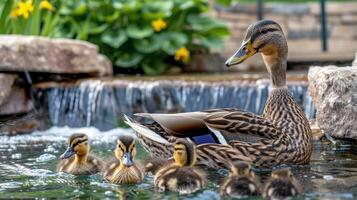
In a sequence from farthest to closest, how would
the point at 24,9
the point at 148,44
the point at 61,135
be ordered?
the point at 148,44, the point at 24,9, the point at 61,135

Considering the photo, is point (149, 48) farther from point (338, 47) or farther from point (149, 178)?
point (149, 178)

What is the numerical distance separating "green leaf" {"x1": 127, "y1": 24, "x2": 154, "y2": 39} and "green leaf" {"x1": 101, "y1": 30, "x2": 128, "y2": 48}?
12 centimetres

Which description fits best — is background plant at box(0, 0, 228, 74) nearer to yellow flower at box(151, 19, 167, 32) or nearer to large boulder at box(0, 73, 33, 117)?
yellow flower at box(151, 19, 167, 32)

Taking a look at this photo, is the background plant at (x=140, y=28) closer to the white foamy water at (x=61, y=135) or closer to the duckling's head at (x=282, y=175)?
the white foamy water at (x=61, y=135)

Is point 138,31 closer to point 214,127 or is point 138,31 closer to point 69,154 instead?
point 69,154

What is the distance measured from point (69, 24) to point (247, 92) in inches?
167

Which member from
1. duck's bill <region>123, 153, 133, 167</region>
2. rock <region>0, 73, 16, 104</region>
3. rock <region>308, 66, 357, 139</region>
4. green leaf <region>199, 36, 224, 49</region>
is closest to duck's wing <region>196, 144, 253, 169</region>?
duck's bill <region>123, 153, 133, 167</region>

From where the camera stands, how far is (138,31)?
1436 cm

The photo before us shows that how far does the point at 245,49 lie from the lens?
8133 mm

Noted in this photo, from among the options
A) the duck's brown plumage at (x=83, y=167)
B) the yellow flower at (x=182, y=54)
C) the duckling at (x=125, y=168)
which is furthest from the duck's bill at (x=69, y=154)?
the yellow flower at (x=182, y=54)

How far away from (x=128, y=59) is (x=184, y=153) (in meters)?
7.59

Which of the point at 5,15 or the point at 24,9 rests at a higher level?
the point at 24,9

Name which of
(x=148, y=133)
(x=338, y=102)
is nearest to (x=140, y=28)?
(x=338, y=102)

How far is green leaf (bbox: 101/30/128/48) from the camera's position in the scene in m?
14.3
